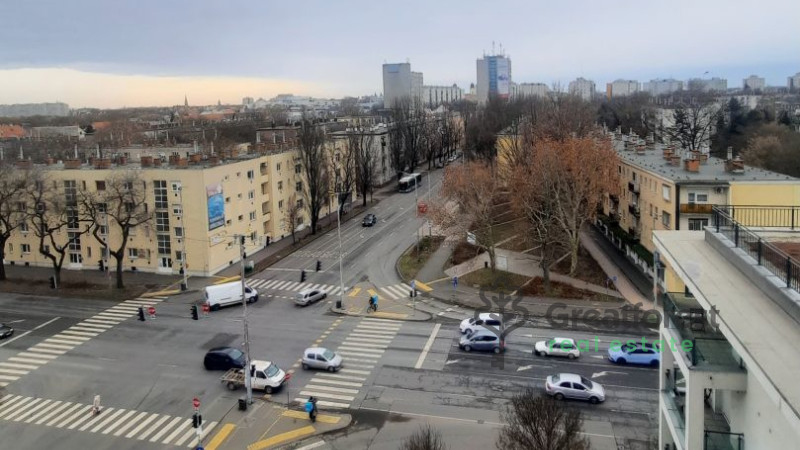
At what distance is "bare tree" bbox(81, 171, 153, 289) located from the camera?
4038 centimetres

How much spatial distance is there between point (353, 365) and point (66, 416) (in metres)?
11.4

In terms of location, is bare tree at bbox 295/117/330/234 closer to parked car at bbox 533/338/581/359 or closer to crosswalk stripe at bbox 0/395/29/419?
parked car at bbox 533/338/581/359

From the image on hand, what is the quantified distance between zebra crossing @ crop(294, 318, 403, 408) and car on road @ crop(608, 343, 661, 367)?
10.5 metres

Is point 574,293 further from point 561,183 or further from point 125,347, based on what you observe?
point 125,347

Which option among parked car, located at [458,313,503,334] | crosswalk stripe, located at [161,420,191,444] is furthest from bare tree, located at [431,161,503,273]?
crosswalk stripe, located at [161,420,191,444]

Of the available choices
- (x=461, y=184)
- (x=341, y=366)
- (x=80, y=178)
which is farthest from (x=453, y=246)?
(x=80, y=178)

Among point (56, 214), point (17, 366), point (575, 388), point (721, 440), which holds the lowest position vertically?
point (17, 366)

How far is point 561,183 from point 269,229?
84.0 feet

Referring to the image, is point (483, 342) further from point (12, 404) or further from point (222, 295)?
point (12, 404)

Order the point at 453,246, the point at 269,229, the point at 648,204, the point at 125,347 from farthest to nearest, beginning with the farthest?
1. the point at 269,229
2. the point at 453,246
3. the point at 648,204
4. the point at 125,347

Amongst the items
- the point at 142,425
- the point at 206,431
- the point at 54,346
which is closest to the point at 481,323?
the point at 206,431

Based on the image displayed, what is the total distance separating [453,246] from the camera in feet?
150

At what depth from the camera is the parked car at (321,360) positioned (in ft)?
87.8

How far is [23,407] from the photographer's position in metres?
24.6
